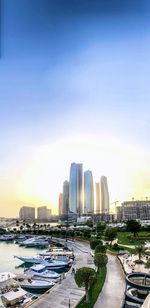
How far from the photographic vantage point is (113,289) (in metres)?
6.16

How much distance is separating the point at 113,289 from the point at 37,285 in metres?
2.29

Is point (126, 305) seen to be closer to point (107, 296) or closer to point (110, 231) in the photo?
point (107, 296)

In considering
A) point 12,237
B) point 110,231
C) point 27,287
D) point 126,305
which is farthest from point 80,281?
point 12,237

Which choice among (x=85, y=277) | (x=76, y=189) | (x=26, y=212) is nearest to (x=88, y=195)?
(x=76, y=189)

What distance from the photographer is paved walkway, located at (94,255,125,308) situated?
5270mm

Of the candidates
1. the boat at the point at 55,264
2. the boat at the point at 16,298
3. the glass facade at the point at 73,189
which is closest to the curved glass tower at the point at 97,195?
the glass facade at the point at 73,189

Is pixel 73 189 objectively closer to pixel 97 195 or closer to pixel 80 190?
pixel 80 190

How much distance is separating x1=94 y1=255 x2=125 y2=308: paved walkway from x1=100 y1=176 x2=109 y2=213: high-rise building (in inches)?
1979

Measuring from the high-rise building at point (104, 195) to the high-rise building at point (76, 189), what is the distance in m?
4.53

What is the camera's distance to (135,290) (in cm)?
539

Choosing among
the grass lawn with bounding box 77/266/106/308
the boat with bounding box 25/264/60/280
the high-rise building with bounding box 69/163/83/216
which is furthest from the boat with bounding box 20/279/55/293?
the high-rise building with bounding box 69/163/83/216

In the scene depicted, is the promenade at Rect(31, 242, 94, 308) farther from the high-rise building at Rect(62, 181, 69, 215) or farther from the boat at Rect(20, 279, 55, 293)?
the high-rise building at Rect(62, 181, 69, 215)

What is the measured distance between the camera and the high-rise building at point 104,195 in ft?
191

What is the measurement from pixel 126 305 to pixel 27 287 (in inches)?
139
